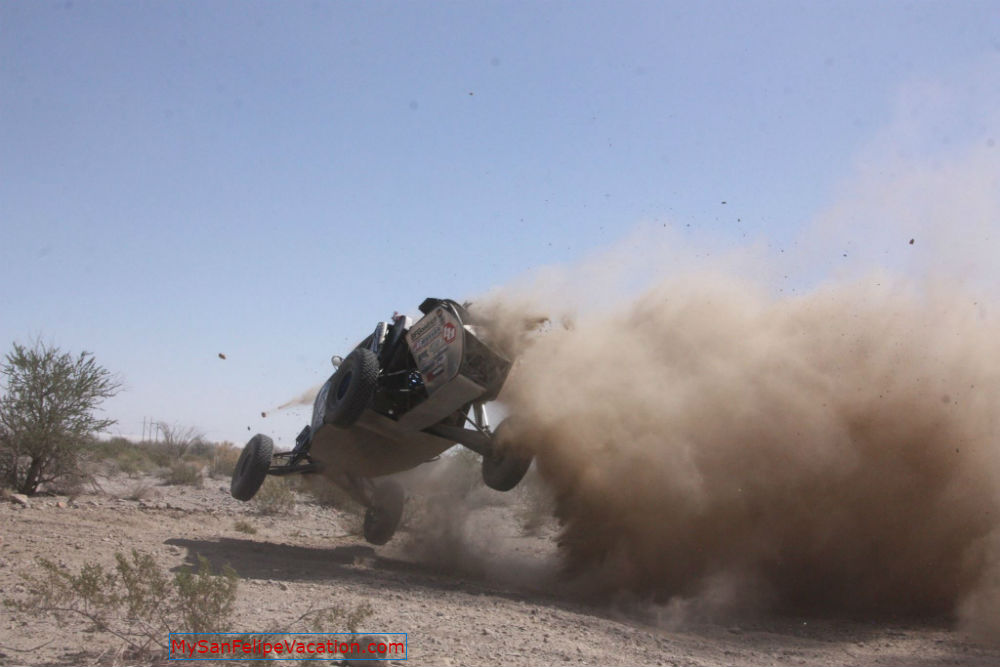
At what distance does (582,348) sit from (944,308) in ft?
15.2

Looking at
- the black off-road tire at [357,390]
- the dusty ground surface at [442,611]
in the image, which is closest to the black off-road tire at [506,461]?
the dusty ground surface at [442,611]

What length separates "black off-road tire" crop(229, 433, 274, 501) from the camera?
40.8ft

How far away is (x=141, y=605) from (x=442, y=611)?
2.76 m

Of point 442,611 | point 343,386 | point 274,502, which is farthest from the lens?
point 274,502

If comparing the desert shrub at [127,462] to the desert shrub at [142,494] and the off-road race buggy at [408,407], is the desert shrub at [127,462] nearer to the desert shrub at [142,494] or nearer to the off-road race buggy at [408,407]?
the desert shrub at [142,494]

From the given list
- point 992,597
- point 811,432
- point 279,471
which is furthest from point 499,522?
point 992,597

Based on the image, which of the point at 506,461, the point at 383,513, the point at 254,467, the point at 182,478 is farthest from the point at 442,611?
the point at 182,478

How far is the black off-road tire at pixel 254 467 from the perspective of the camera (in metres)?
12.4

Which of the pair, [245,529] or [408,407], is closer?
[408,407]

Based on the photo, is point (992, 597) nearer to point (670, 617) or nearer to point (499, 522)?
point (670, 617)

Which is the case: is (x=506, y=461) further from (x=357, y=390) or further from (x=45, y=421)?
(x=45, y=421)

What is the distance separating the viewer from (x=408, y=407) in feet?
34.8

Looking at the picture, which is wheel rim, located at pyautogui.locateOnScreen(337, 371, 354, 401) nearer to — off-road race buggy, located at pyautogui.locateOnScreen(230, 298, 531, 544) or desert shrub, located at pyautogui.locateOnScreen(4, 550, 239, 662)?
off-road race buggy, located at pyautogui.locateOnScreen(230, 298, 531, 544)

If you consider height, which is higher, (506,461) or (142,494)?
(506,461)
